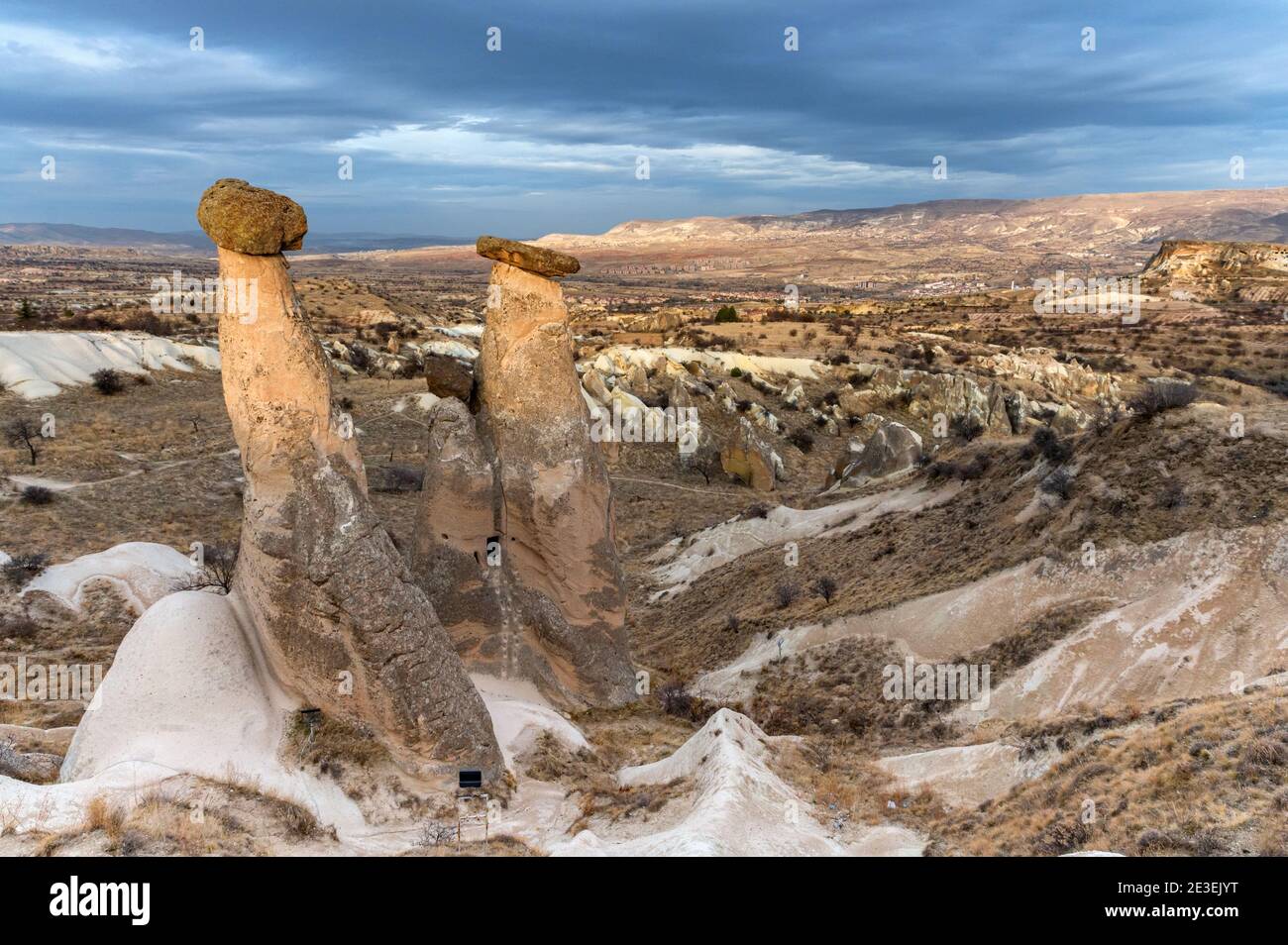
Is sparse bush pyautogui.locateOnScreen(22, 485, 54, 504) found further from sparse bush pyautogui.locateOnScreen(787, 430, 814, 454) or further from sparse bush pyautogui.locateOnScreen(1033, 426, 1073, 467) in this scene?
sparse bush pyautogui.locateOnScreen(787, 430, 814, 454)

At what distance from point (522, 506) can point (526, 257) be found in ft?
12.0

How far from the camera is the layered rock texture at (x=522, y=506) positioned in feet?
39.2

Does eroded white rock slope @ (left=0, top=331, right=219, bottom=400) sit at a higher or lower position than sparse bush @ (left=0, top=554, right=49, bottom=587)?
higher

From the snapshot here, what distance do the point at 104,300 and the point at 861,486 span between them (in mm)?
66353

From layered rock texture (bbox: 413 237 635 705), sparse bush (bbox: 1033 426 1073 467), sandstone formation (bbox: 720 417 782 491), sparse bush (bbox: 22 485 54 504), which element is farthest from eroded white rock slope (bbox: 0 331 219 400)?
sparse bush (bbox: 1033 426 1073 467)

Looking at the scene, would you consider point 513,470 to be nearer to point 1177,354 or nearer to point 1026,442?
point 1026,442

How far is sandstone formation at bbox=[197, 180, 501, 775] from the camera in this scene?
7.97 metres

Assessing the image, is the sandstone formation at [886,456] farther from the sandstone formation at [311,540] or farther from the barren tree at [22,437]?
the barren tree at [22,437]

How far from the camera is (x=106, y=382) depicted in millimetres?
31250

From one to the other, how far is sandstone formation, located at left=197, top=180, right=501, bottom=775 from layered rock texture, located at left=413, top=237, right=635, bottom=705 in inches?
128

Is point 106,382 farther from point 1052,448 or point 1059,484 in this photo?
point 1059,484

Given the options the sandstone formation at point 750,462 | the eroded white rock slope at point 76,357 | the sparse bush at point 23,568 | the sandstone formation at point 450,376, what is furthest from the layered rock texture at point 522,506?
the eroded white rock slope at point 76,357

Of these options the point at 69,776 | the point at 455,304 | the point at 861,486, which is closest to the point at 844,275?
the point at 455,304

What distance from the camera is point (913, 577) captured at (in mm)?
15609
